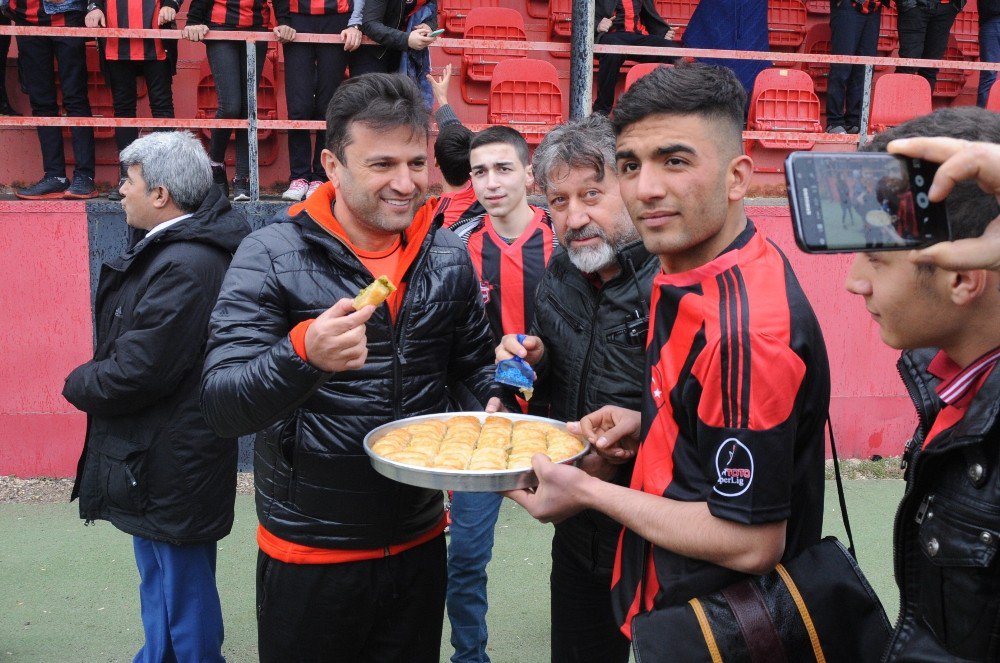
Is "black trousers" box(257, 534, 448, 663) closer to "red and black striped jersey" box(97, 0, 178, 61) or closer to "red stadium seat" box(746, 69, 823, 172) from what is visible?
"red and black striped jersey" box(97, 0, 178, 61)

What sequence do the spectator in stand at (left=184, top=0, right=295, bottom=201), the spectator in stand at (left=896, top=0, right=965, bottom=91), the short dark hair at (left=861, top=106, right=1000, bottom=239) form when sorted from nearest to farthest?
1. the short dark hair at (left=861, top=106, right=1000, bottom=239)
2. the spectator in stand at (left=184, top=0, right=295, bottom=201)
3. the spectator in stand at (left=896, top=0, right=965, bottom=91)

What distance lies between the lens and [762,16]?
821 centimetres

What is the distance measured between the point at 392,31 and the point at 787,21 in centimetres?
543

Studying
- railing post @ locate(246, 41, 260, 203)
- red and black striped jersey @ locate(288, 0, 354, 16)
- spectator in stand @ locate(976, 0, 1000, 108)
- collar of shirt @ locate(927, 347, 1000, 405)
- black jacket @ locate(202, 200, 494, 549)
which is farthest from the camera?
spectator in stand @ locate(976, 0, 1000, 108)

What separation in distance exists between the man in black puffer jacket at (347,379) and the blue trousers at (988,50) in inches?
346

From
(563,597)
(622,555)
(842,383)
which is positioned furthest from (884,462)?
(622,555)

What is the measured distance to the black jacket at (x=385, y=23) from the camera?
6.39 metres

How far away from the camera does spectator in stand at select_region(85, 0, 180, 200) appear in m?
6.38

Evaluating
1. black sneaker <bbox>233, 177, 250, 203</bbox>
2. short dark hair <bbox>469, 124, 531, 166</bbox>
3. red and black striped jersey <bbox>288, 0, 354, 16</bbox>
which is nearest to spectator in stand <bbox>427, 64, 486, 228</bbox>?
short dark hair <bbox>469, 124, 531, 166</bbox>

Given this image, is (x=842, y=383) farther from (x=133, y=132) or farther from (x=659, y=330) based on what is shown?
(x=133, y=132)

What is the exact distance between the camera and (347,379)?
245 cm

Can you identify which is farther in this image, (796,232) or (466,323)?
(466,323)

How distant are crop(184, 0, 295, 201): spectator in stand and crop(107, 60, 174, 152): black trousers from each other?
0.45 meters

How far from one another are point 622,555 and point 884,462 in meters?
4.86
